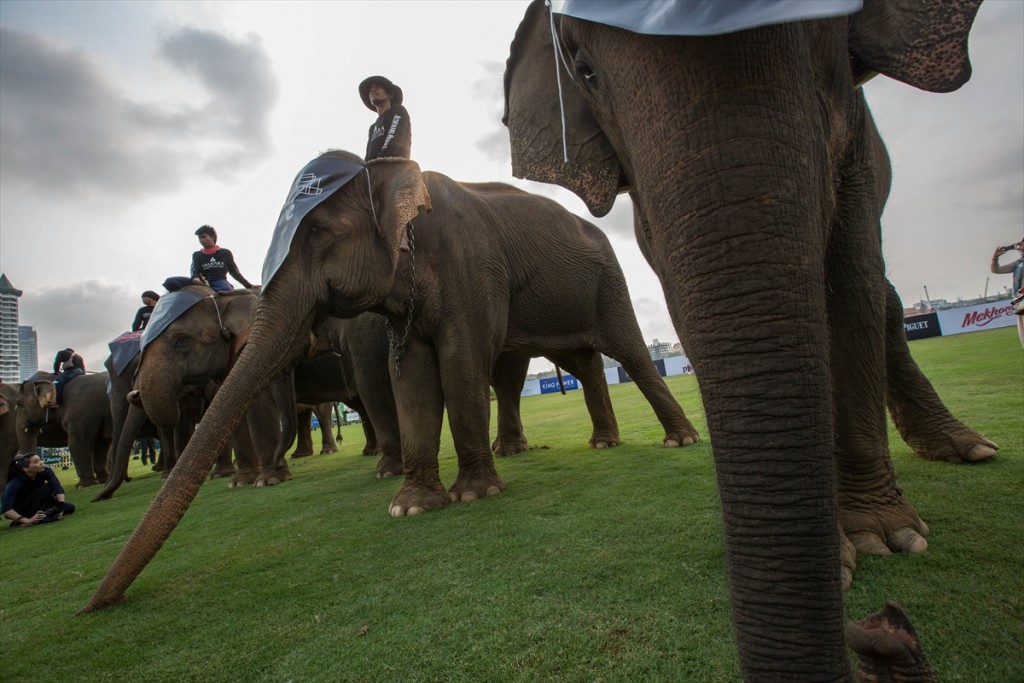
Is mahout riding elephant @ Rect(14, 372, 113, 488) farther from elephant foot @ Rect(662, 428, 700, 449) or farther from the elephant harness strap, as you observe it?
elephant foot @ Rect(662, 428, 700, 449)

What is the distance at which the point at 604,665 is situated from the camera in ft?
5.20

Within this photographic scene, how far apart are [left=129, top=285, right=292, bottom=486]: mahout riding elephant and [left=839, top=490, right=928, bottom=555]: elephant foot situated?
6080 mm

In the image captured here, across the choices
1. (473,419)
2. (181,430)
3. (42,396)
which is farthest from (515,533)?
(42,396)

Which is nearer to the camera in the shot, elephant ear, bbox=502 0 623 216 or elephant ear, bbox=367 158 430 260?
elephant ear, bbox=502 0 623 216

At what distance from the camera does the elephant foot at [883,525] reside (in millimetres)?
2176

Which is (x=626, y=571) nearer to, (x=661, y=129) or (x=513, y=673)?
(x=513, y=673)

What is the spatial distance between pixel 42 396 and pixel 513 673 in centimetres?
1235

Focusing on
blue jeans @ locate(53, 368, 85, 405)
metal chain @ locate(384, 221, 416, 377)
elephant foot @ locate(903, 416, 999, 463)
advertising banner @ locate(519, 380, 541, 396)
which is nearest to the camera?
elephant foot @ locate(903, 416, 999, 463)

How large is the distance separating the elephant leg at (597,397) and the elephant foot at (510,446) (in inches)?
37.9

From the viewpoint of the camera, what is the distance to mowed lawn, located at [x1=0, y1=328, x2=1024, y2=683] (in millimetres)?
1656

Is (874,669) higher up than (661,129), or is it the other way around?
(661,129)

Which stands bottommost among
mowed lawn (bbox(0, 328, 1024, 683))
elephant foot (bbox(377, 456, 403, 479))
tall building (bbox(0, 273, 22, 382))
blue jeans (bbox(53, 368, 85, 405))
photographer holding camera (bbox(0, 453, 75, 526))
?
mowed lawn (bbox(0, 328, 1024, 683))

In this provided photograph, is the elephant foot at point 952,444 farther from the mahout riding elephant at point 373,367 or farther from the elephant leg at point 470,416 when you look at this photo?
the mahout riding elephant at point 373,367

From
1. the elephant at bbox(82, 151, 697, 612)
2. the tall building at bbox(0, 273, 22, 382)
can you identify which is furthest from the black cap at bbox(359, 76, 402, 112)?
the tall building at bbox(0, 273, 22, 382)
